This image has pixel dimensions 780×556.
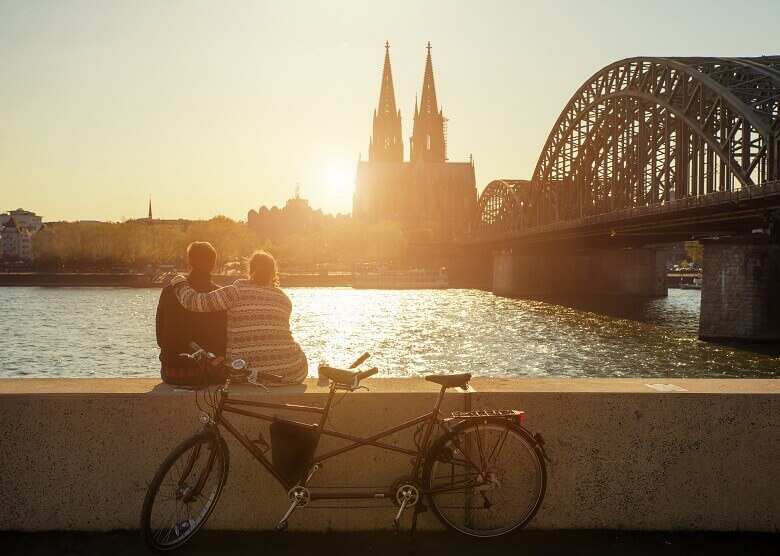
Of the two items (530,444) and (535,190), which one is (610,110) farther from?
(530,444)

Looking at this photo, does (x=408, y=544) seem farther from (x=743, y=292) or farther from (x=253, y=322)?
(x=743, y=292)

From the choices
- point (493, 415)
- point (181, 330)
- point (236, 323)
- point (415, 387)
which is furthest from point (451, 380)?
point (181, 330)

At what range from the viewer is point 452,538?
258 inches

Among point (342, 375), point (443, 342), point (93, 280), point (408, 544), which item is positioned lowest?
point (443, 342)

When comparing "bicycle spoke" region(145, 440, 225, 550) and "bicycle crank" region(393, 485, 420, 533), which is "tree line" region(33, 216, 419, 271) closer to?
"bicycle spoke" region(145, 440, 225, 550)

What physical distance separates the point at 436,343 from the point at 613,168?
43398 mm

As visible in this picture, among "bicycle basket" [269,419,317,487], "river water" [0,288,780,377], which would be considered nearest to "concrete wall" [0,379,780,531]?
"bicycle basket" [269,419,317,487]

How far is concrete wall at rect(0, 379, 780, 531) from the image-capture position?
6.51 meters

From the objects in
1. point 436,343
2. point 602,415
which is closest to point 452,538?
point 602,415

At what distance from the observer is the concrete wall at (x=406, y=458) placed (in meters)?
6.51

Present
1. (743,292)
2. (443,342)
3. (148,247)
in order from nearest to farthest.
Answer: (743,292)
(443,342)
(148,247)

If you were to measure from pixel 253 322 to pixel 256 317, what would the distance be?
44 millimetres

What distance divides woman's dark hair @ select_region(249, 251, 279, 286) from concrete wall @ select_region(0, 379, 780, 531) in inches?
36.8

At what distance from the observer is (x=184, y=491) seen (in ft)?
20.3
